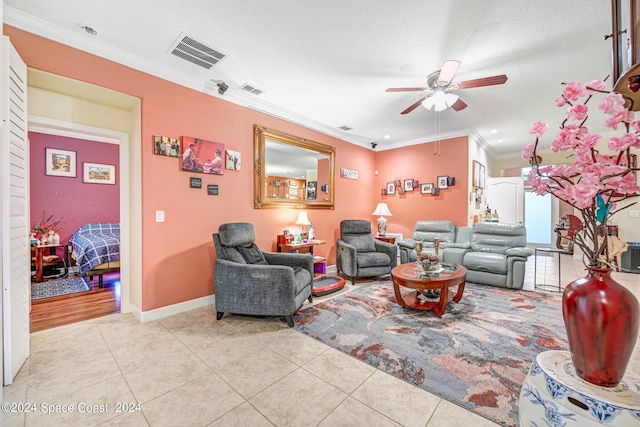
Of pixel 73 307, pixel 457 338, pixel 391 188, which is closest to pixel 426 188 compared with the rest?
pixel 391 188

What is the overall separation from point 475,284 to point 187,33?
15.9 feet

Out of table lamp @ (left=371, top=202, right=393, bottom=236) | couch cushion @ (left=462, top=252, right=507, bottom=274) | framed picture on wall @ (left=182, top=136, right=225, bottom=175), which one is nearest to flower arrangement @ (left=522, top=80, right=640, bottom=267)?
framed picture on wall @ (left=182, top=136, right=225, bottom=175)

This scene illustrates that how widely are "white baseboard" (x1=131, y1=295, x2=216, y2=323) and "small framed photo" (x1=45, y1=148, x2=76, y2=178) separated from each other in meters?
3.62

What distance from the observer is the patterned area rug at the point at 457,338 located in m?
1.72

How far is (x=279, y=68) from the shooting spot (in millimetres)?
2857

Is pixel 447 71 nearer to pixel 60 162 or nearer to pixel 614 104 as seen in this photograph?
pixel 614 104

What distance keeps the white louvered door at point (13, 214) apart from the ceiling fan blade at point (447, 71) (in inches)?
126

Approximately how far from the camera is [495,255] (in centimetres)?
402

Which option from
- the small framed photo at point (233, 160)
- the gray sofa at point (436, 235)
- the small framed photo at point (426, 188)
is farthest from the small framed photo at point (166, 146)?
the small framed photo at point (426, 188)

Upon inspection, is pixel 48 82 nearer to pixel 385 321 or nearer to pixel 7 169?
pixel 7 169

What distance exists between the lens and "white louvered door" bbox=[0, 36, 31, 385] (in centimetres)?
171

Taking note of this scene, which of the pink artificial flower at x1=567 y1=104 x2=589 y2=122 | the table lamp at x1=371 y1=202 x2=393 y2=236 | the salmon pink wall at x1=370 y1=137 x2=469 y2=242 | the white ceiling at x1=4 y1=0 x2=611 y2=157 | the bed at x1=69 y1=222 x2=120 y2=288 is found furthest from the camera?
the table lamp at x1=371 y1=202 x2=393 y2=236

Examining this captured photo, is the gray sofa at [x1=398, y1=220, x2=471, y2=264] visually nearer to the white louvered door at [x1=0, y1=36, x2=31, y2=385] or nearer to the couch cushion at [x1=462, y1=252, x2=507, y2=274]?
the couch cushion at [x1=462, y1=252, x2=507, y2=274]

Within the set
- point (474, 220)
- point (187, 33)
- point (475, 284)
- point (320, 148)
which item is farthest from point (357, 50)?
point (474, 220)
